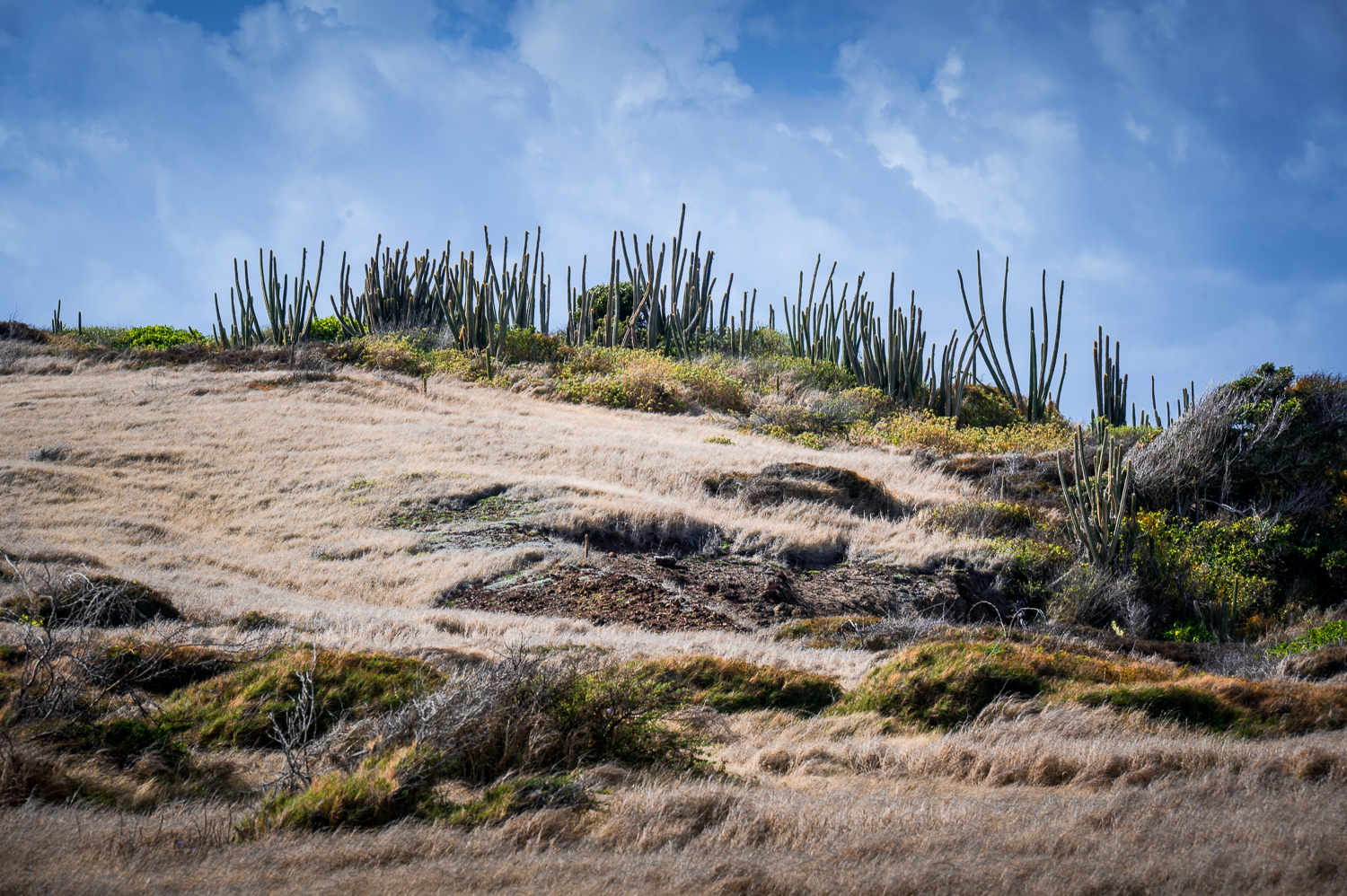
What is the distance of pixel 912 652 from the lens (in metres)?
6.94

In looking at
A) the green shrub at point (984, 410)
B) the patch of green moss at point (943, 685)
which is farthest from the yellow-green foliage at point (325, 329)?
the patch of green moss at point (943, 685)

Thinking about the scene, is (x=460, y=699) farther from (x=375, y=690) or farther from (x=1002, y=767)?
(x=1002, y=767)

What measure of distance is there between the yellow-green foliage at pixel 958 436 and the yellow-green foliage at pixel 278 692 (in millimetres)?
16436

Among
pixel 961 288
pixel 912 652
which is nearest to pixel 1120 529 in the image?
pixel 912 652

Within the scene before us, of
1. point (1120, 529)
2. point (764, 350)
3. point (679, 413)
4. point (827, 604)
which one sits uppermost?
point (764, 350)

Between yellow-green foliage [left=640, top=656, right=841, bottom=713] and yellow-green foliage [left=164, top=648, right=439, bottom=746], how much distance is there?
1.75 m

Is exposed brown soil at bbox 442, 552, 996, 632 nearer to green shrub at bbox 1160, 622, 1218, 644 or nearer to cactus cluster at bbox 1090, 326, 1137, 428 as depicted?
green shrub at bbox 1160, 622, 1218, 644

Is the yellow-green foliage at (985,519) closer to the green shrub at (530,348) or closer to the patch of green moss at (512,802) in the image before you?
the patch of green moss at (512,802)

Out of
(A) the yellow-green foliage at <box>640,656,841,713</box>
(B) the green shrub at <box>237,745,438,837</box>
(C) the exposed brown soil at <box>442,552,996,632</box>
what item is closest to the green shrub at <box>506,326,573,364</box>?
(C) the exposed brown soil at <box>442,552,996,632</box>

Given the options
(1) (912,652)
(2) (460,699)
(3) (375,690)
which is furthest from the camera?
(1) (912,652)

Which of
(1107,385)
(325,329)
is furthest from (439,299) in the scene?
(1107,385)

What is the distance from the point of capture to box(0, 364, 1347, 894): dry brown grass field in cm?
329

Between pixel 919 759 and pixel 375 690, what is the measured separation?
3452mm

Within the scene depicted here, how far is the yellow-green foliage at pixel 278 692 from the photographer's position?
5199 millimetres
